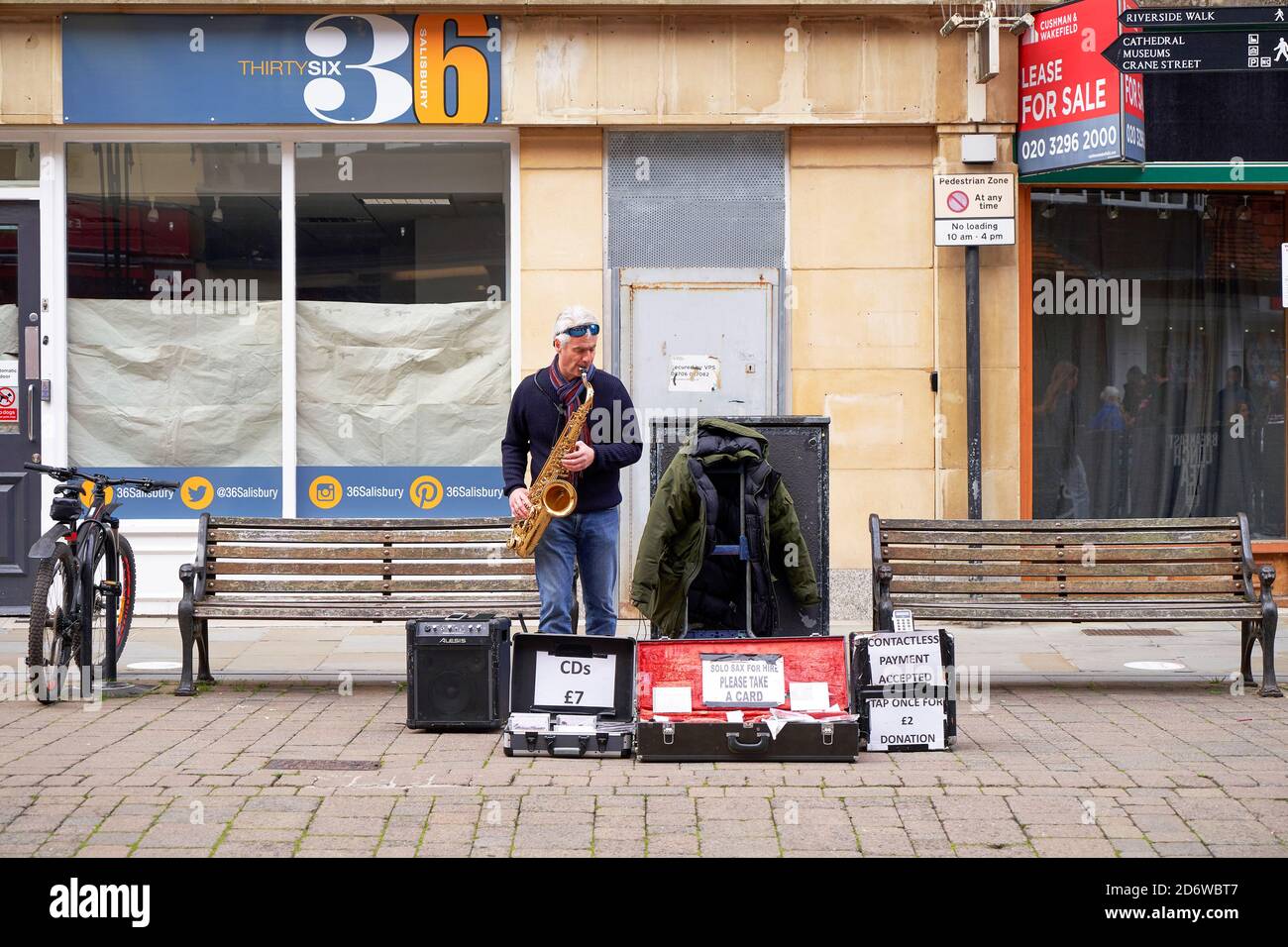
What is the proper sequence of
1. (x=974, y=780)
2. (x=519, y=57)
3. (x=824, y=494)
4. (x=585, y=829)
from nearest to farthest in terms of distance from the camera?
(x=585, y=829)
(x=974, y=780)
(x=824, y=494)
(x=519, y=57)

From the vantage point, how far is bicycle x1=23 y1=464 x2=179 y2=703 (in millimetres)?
7965

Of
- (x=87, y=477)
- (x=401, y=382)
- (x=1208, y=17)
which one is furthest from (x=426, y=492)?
(x=1208, y=17)

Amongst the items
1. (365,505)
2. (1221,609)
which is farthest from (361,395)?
(1221,609)

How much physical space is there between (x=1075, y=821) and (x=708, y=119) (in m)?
7.09

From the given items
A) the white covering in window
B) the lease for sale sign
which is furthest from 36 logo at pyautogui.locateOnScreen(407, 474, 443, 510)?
the lease for sale sign

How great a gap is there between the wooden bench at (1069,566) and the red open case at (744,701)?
5.62ft

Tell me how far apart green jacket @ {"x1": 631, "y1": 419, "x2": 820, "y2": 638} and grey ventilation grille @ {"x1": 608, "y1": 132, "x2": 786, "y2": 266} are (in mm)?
3922

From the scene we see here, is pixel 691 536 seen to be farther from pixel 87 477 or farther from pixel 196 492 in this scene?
pixel 196 492

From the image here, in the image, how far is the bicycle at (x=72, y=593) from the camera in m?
7.96

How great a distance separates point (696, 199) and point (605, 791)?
643 centimetres

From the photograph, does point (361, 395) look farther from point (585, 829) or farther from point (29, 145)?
point (585, 829)

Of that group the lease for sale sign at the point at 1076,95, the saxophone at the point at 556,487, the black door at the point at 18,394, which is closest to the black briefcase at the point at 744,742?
the saxophone at the point at 556,487

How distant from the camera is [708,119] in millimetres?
11328

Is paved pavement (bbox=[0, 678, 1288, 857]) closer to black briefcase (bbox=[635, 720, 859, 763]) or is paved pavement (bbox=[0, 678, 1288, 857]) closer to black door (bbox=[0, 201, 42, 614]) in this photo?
black briefcase (bbox=[635, 720, 859, 763])
